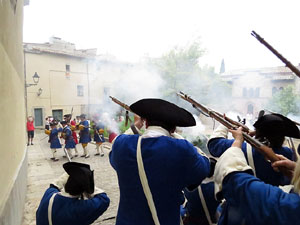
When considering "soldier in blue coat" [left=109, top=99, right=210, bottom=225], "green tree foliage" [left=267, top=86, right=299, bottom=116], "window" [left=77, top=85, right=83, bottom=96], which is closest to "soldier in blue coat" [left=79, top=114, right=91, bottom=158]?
"soldier in blue coat" [left=109, top=99, right=210, bottom=225]

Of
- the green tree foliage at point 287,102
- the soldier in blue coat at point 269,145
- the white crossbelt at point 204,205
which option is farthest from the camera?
the green tree foliage at point 287,102

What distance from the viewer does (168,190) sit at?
1.44 m

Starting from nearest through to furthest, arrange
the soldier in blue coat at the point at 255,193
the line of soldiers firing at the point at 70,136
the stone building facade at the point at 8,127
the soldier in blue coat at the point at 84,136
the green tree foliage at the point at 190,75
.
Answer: the soldier in blue coat at the point at 255,193
the stone building facade at the point at 8,127
the line of soldiers firing at the point at 70,136
the soldier in blue coat at the point at 84,136
the green tree foliage at the point at 190,75

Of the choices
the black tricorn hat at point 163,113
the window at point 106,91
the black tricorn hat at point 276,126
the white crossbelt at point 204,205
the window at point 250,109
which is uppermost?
the window at point 106,91

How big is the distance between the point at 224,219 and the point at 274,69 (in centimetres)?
1793

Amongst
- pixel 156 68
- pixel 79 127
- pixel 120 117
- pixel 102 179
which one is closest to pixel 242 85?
pixel 156 68

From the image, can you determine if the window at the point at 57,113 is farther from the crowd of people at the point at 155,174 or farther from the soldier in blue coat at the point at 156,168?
the soldier in blue coat at the point at 156,168

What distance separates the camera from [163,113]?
150cm

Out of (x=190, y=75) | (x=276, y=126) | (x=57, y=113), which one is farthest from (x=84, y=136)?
(x=57, y=113)

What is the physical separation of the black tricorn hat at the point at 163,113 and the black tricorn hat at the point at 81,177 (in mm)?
538

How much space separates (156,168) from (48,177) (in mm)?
5565

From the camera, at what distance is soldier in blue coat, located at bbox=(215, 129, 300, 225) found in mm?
908

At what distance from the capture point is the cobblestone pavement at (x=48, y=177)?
4040mm

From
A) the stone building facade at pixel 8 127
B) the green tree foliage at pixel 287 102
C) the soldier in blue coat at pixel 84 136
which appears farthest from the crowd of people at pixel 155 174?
the green tree foliage at pixel 287 102
